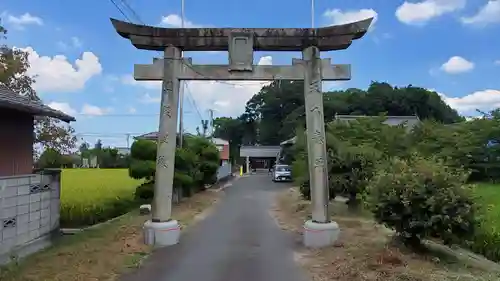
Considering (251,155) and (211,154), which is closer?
(211,154)

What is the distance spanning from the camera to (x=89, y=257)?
869 cm

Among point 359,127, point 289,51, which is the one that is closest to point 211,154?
point 359,127

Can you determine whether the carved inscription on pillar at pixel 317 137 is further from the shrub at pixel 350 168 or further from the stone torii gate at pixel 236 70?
the shrub at pixel 350 168

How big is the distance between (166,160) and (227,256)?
9.01 feet

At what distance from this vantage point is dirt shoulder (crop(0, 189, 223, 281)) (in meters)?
7.39

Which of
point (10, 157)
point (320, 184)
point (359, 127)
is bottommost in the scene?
point (320, 184)

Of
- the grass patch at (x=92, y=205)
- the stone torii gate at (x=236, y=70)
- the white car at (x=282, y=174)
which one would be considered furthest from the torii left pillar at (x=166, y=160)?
the white car at (x=282, y=174)

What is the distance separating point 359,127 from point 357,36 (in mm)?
10297

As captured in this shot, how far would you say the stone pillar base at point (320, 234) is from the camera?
1012 centimetres

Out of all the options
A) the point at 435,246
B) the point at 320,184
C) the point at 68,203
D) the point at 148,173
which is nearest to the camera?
the point at 435,246

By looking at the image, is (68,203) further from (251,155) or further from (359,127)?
(251,155)

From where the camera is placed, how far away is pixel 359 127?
20.6 m

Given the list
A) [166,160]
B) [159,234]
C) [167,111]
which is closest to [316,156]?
[166,160]

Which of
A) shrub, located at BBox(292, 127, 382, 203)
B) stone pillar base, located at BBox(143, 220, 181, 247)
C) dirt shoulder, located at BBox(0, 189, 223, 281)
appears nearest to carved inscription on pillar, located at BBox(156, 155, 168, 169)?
stone pillar base, located at BBox(143, 220, 181, 247)
